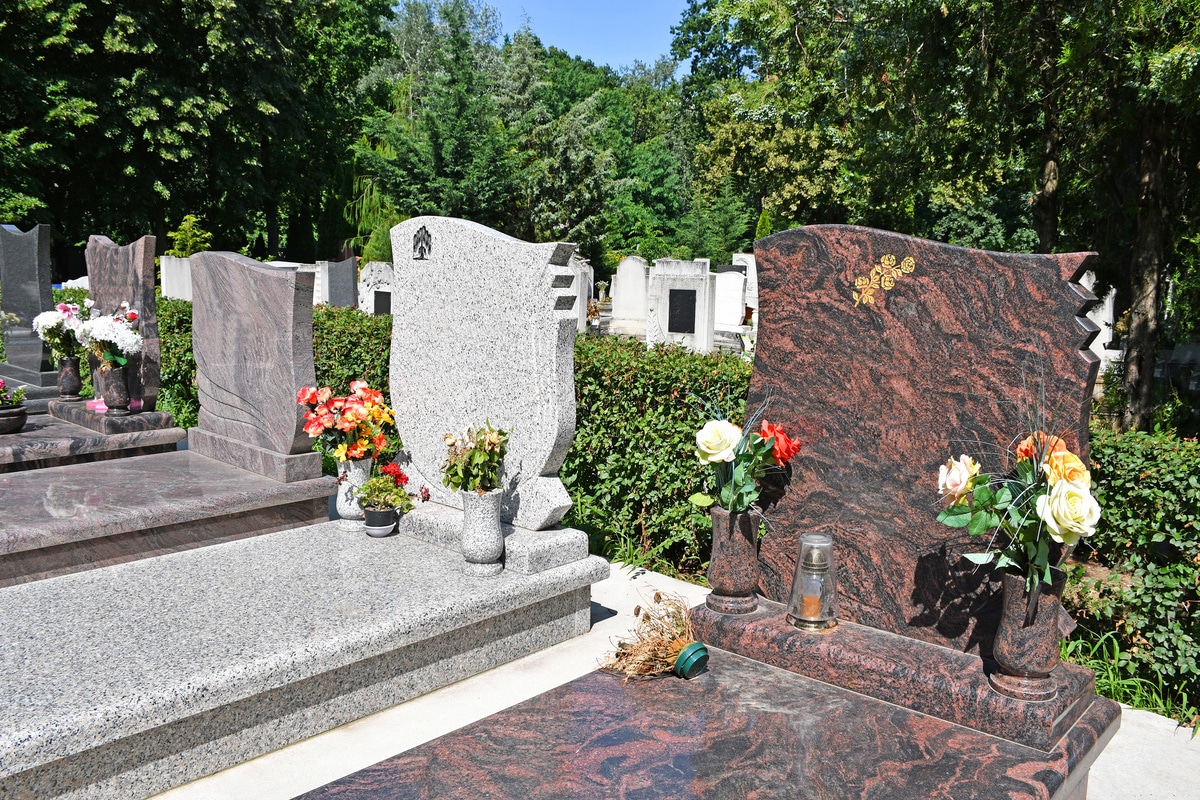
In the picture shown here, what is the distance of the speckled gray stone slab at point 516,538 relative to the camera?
186 inches

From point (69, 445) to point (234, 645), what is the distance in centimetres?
420

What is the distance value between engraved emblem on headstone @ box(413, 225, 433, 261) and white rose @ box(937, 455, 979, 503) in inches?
131

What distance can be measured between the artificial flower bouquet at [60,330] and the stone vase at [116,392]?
67 cm

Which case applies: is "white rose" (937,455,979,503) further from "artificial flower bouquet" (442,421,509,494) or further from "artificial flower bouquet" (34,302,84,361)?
"artificial flower bouquet" (34,302,84,361)

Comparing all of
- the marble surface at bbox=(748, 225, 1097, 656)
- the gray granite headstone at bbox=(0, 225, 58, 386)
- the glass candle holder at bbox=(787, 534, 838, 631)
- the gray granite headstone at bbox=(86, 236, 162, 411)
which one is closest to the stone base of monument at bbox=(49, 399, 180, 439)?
the gray granite headstone at bbox=(86, 236, 162, 411)

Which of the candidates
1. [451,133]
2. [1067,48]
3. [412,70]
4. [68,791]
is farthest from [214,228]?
[68,791]

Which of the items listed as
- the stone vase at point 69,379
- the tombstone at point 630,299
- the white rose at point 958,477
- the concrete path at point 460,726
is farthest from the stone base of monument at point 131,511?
the tombstone at point 630,299

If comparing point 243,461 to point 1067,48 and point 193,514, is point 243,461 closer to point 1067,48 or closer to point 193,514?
point 193,514

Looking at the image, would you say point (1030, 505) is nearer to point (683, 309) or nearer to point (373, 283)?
point (683, 309)

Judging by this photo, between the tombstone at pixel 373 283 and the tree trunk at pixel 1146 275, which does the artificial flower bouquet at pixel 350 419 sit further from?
the tombstone at pixel 373 283

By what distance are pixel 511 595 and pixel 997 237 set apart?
34623mm

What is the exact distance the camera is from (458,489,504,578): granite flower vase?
4.64 metres

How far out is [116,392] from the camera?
24.4 ft

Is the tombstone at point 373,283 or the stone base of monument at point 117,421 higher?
the tombstone at point 373,283
